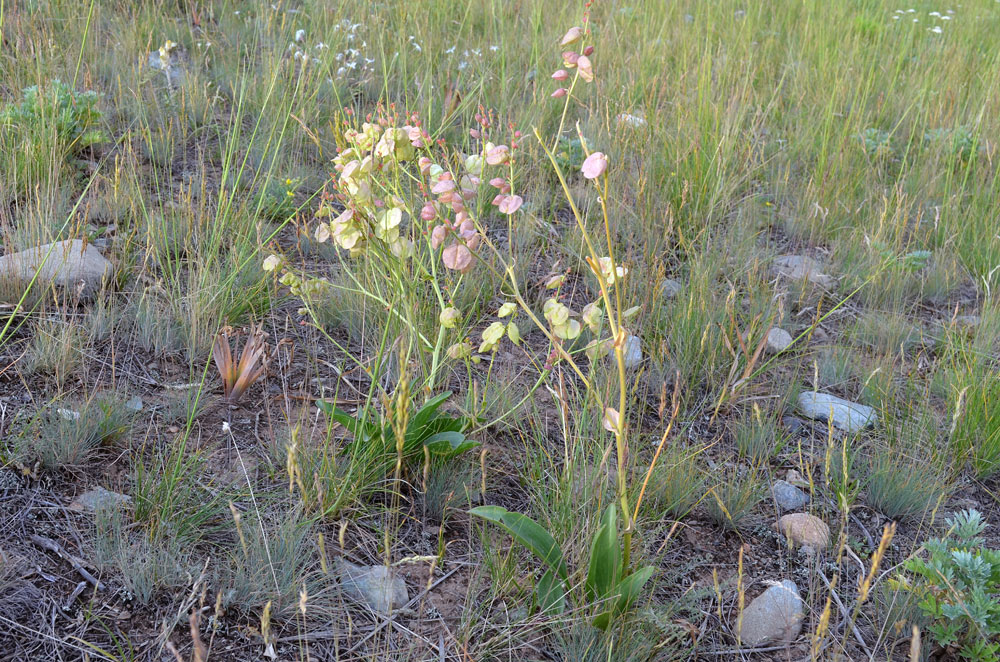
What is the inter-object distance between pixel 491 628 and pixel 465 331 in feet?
3.06

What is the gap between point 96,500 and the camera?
1438 millimetres

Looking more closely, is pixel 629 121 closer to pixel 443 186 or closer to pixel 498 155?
pixel 498 155

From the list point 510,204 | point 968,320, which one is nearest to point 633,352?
point 510,204

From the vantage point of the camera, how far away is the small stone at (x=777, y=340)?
2246mm

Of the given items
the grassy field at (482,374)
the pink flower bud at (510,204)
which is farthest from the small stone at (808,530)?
the pink flower bud at (510,204)

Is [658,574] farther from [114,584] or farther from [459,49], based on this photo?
[459,49]

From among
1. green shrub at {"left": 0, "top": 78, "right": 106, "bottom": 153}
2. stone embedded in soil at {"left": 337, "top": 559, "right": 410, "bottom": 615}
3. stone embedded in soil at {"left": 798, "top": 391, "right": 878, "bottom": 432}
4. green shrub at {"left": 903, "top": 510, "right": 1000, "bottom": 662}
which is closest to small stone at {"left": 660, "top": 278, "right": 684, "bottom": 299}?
stone embedded in soil at {"left": 798, "top": 391, "right": 878, "bottom": 432}

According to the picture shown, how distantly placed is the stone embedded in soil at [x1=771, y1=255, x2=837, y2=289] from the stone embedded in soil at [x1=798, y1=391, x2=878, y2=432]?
58 centimetres

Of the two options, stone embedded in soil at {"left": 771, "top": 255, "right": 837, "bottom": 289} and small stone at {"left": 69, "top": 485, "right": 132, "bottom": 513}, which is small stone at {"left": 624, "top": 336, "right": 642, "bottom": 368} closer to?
stone embedded in soil at {"left": 771, "top": 255, "right": 837, "bottom": 289}

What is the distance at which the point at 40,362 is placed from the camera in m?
1.72

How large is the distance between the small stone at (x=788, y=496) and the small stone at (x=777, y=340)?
58 centimetres

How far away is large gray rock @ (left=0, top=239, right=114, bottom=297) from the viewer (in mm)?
1932

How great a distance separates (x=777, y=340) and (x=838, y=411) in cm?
33

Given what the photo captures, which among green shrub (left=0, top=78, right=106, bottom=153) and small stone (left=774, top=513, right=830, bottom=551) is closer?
small stone (left=774, top=513, right=830, bottom=551)
